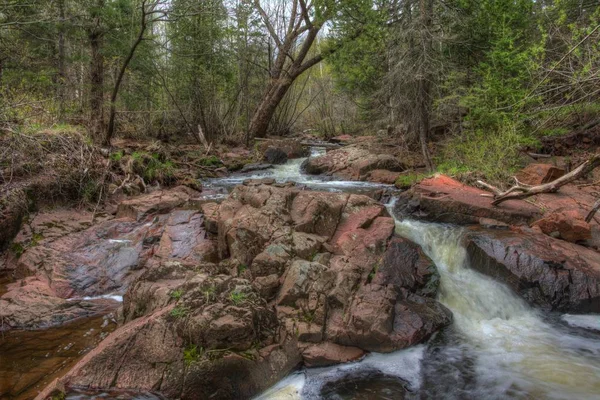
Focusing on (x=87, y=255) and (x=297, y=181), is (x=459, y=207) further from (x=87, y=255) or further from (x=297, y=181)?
(x=87, y=255)

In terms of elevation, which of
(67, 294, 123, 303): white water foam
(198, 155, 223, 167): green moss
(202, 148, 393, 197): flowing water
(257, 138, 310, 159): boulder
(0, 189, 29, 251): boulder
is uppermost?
(257, 138, 310, 159): boulder

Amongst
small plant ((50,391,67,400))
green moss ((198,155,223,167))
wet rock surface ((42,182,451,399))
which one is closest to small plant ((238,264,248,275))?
wet rock surface ((42,182,451,399))

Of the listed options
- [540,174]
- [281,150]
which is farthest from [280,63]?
[540,174]

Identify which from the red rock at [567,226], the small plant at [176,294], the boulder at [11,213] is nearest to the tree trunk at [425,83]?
the red rock at [567,226]

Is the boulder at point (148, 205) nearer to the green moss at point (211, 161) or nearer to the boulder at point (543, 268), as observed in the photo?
the green moss at point (211, 161)

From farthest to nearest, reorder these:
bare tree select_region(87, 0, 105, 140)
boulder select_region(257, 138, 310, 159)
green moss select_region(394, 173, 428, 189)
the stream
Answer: boulder select_region(257, 138, 310, 159)
bare tree select_region(87, 0, 105, 140)
green moss select_region(394, 173, 428, 189)
the stream

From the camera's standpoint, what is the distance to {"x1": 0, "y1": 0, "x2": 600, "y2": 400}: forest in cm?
371

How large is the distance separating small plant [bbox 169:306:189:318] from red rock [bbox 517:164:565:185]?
7569 millimetres

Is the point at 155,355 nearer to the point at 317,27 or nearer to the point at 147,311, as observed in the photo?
the point at 147,311

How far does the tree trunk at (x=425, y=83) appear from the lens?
10148 mm

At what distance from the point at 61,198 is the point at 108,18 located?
17.9 feet

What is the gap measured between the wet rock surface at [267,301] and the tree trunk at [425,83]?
5774 millimetres

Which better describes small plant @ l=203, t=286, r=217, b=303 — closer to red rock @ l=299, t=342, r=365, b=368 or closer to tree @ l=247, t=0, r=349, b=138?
red rock @ l=299, t=342, r=365, b=368

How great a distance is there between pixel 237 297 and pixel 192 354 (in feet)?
2.23
